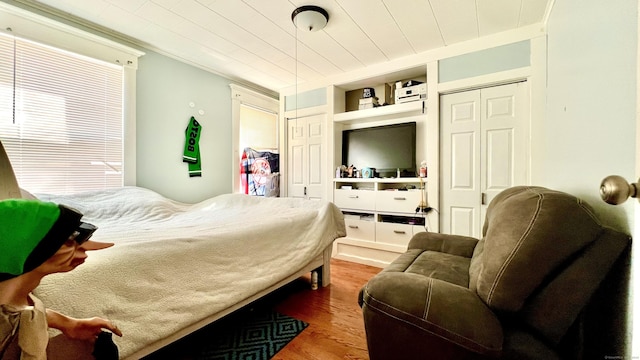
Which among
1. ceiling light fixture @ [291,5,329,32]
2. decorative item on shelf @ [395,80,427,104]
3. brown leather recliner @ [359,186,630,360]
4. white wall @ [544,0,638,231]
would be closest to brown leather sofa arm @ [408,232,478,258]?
white wall @ [544,0,638,231]

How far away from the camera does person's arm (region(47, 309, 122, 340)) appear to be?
0.70 metres

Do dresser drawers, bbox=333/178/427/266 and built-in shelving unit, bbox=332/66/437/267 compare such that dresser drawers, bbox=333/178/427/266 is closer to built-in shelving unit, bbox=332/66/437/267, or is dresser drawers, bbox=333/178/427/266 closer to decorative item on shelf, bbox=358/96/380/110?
built-in shelving unit, bbox=332/66/437/267

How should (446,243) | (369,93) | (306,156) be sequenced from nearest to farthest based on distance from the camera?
(446,243)
(369,93)
(306,156)

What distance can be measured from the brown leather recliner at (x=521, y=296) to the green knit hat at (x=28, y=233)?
985mm

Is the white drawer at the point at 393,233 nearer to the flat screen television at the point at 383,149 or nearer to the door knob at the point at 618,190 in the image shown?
the flat screen television at the point at 383,149

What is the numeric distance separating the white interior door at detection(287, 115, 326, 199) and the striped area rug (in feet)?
6.63

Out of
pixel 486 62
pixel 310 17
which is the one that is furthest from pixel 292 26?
pixel 486 62

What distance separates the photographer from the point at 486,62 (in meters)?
2.50

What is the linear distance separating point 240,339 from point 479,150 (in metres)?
2.70

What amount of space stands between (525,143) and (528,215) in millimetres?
1980

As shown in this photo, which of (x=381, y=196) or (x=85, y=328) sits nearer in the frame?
(x=85, y=328)

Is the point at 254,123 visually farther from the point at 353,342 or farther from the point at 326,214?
the point at 353,342

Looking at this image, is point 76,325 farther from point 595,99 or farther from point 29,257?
point 595,99

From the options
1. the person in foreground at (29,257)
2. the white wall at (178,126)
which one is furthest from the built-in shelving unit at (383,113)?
the person in foreground at (29,257)
